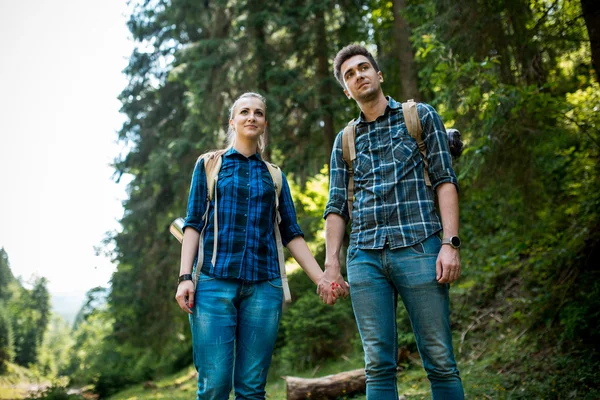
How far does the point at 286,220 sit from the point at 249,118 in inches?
27.8

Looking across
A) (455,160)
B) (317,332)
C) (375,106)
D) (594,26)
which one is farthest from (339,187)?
(317,332)

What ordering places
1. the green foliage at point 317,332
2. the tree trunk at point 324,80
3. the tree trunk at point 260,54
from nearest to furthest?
the green foliage at point 317,332
the tree trunk at point 324,80
the tree trunk at point 260,54

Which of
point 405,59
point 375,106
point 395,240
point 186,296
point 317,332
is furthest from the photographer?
point 317,332

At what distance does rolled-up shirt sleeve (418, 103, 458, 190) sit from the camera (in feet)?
9.71

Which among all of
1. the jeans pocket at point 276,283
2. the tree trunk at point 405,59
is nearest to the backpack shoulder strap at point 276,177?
the jeans pocket at point 276,283

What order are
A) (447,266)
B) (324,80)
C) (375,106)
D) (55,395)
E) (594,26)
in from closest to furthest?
(447,266) < (375,106) < (594,26) < (324,80) < (55,395)

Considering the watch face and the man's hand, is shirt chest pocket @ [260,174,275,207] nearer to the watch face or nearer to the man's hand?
the man's hand

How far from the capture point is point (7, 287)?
54.4m

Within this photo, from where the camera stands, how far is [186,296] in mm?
2967

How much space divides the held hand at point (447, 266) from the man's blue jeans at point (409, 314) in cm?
4

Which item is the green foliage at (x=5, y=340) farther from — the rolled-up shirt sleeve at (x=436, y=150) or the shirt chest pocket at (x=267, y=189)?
the rolled-up shirt sleeve at (x=436, y=150)

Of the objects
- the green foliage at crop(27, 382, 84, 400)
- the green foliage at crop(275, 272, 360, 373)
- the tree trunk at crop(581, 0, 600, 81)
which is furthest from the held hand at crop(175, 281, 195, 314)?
the green foliage at crop(27, 382, 84, 400)

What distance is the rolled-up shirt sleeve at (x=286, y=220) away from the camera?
3.44 metres

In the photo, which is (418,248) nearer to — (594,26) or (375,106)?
(375,106)
